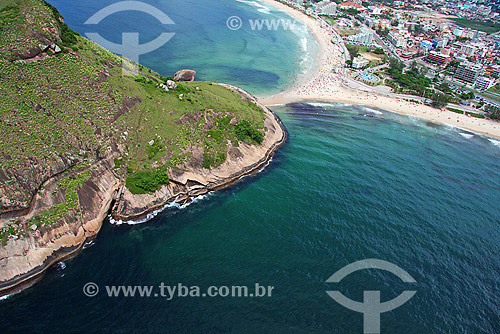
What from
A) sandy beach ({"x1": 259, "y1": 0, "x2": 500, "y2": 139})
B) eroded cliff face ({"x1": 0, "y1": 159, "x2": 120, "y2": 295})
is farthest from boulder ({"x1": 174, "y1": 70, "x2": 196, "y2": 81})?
eroded cliff face ({"x1": 0, "y1": 159, "x2": 120, "y2": 295})

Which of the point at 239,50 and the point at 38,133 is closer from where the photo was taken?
the point at 38,133

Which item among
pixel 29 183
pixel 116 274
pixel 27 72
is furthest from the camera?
pixel 27 72

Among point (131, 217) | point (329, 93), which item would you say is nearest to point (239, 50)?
point (329, 93)

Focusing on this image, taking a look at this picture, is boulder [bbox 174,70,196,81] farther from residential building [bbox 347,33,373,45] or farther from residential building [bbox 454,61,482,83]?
residential building [bbox 454,61,482,83]

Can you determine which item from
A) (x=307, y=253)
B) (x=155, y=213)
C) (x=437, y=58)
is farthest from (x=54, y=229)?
(x=437, y=58)

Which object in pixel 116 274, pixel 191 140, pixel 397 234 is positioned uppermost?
pixel 191 140

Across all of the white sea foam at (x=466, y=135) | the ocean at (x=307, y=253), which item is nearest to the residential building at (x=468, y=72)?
the white sea foam at (x=466, y=135)

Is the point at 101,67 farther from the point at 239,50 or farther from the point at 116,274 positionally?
the point at 239,50

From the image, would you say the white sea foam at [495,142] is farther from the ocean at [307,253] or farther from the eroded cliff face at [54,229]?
the eroded cliff face at [54,229]
